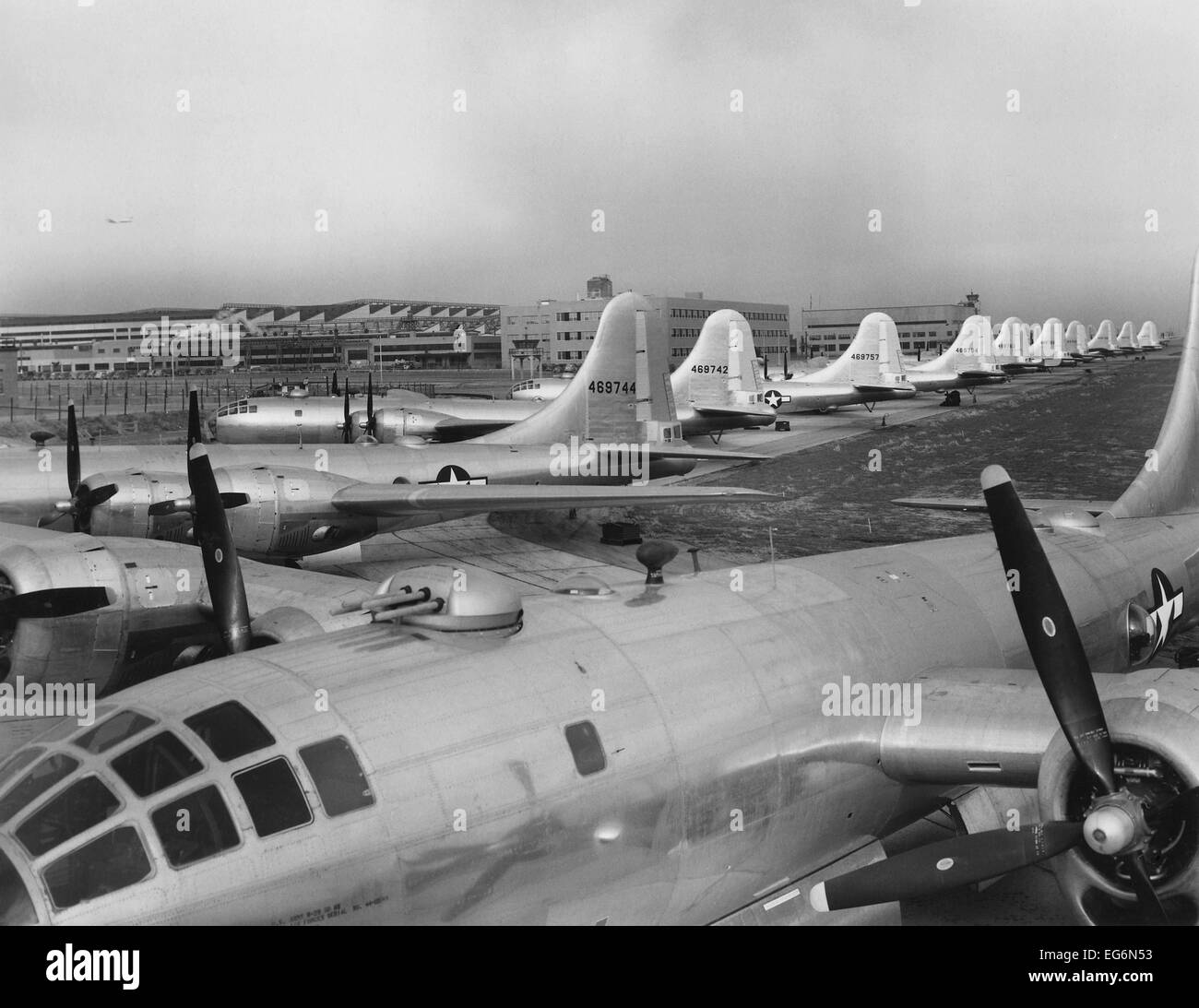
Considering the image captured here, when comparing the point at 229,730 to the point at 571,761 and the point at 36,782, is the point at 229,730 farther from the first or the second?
the point at 571,761

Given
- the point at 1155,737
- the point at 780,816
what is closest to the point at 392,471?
the point at 780,816

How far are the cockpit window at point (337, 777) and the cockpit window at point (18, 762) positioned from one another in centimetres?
164

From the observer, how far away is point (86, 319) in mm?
110562

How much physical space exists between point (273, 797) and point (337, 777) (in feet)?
1.27

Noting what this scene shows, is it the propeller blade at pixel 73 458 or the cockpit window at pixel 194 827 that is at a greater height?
the propeller blade at pixel 73 458

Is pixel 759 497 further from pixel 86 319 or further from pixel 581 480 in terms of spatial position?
pixel 86 319

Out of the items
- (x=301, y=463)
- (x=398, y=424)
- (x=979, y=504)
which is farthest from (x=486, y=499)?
(x=398, y=424)

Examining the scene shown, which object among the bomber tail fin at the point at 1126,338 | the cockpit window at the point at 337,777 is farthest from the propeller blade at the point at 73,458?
the bomber tail fin at the point at 1126,338

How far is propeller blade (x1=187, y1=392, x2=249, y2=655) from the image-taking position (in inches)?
393

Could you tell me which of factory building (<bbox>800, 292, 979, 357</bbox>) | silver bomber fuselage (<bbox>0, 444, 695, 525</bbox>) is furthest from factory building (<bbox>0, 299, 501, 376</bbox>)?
silver bomber fuselage (<bbox>0, 444, 695, 525</bbox>)

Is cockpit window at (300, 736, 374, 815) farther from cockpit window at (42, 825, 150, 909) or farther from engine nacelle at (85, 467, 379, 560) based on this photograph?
engine nacelle at (85, 467, 379, 560)

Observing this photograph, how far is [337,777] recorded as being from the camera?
611 centimetres

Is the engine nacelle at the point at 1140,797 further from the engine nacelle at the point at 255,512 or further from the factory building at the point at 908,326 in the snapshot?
the factory building at the point at 908,326

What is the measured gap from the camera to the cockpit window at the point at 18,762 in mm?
6039
